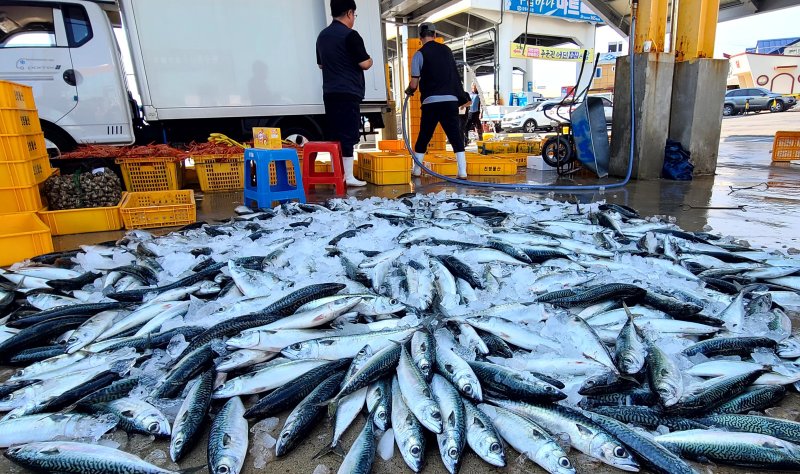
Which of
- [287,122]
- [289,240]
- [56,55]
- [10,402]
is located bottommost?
[10,402]

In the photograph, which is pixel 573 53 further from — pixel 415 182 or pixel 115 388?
pixel 115 388

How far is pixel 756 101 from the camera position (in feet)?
104

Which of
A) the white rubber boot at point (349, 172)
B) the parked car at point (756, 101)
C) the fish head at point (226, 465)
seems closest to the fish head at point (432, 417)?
the fish head at point (226, 465)

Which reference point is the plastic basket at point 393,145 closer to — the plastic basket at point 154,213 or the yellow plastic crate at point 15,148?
the plastic basket at point 154,213

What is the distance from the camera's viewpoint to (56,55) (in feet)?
21.6

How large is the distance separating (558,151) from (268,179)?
5.81m

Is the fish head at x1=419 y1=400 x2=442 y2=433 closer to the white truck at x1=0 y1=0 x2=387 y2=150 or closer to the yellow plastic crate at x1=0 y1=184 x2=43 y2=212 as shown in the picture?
the yellow plastic crate at x1=0 y1=184 x2=43 y2=212

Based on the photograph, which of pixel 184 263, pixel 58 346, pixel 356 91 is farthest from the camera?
pixel 356 91

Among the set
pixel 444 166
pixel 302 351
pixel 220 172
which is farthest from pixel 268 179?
→ pixel 444 166

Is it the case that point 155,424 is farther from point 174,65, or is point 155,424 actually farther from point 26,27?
point 26,27

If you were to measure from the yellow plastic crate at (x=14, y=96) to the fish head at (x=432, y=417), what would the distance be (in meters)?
4.44

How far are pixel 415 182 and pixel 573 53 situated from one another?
89.1 feet

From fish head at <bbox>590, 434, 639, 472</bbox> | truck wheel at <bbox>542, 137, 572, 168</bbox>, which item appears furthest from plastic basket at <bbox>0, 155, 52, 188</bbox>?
truck wheel at <bbox>542, 137, 572, 168</bbox>

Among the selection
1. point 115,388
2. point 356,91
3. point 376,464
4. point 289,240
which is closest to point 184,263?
point 289,240
